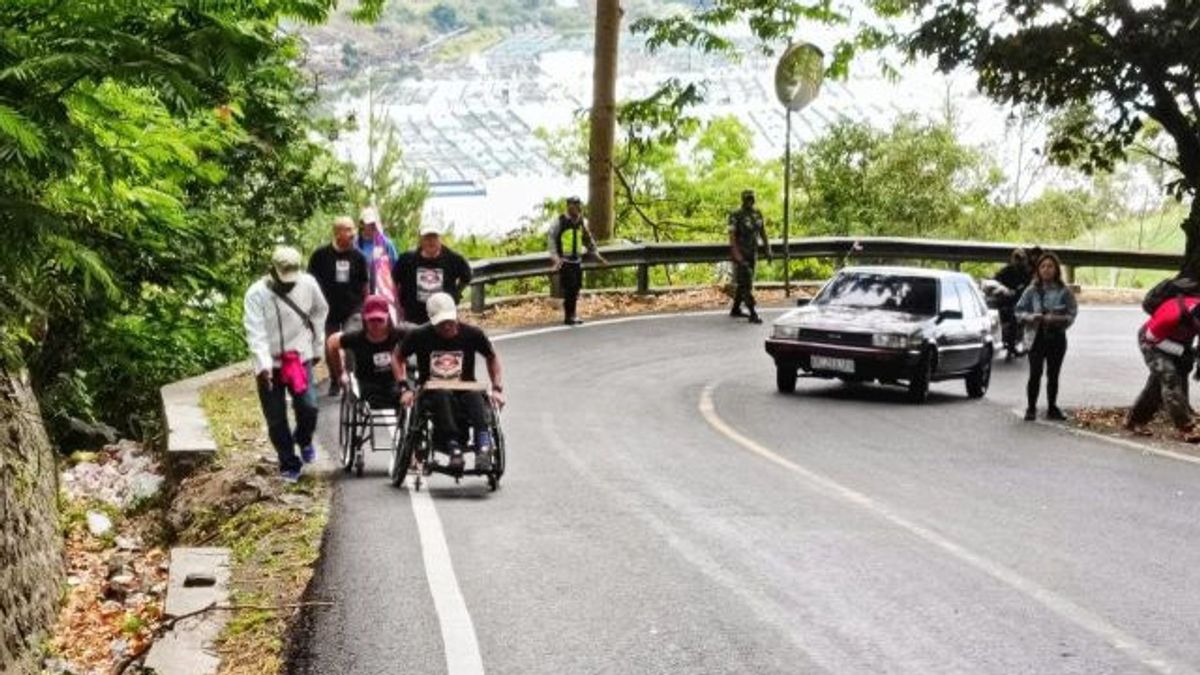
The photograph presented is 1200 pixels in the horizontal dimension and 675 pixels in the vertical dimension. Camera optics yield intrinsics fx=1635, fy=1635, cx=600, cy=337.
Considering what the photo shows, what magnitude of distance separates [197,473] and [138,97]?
16.7 feet

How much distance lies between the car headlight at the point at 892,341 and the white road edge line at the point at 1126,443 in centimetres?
154

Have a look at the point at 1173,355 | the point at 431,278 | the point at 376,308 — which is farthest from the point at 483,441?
the point at 1173,355

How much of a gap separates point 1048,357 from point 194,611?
1189cm

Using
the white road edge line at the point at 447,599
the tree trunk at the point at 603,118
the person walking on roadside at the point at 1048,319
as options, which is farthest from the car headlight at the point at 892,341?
the tree trunk at the point at 603,118

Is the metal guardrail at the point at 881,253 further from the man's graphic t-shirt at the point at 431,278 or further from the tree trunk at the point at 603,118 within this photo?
the man's graphic t-shirt at the point at 431,278

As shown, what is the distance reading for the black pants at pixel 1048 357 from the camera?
→ 700 inches

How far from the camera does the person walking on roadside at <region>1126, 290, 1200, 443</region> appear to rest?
16672 millimetres

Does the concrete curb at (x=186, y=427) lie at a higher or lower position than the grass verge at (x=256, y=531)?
higher

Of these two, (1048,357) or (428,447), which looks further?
(1048,357)

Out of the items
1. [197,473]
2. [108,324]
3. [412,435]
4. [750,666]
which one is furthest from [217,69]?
[108,324]

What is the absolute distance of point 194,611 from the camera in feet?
27.9

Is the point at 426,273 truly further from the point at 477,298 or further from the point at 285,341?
the point at 477,298

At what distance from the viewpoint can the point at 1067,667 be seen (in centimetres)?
735

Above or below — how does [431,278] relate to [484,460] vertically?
above
